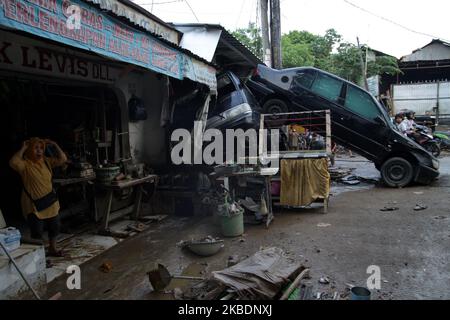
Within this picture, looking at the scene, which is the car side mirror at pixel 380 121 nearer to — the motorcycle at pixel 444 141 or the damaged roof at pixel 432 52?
the motorcycle at pixel 444 141

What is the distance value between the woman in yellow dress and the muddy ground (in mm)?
843

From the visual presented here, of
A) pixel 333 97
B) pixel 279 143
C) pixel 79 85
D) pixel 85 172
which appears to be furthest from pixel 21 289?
pixel 333 97

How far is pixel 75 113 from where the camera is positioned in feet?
22.7

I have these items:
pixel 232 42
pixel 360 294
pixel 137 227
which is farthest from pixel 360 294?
pixel 232 42

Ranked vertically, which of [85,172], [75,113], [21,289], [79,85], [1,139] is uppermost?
[79,85]

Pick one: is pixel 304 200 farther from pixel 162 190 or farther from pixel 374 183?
pixel 374 183

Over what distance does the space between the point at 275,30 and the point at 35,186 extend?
879 centimetres

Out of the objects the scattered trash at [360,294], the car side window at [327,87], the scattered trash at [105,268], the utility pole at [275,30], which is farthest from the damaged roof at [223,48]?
the scattered trash at [360,294]

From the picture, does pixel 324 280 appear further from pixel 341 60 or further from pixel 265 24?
pixel 341 60

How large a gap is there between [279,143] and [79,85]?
15.2ft

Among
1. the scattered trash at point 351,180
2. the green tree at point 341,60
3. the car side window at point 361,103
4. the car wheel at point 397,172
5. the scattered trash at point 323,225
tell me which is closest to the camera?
the scattered trash at point 323,225

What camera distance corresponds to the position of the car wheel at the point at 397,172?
891 cm

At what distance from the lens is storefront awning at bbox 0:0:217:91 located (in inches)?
119

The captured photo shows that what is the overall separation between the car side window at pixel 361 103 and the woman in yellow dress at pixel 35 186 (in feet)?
23.2
